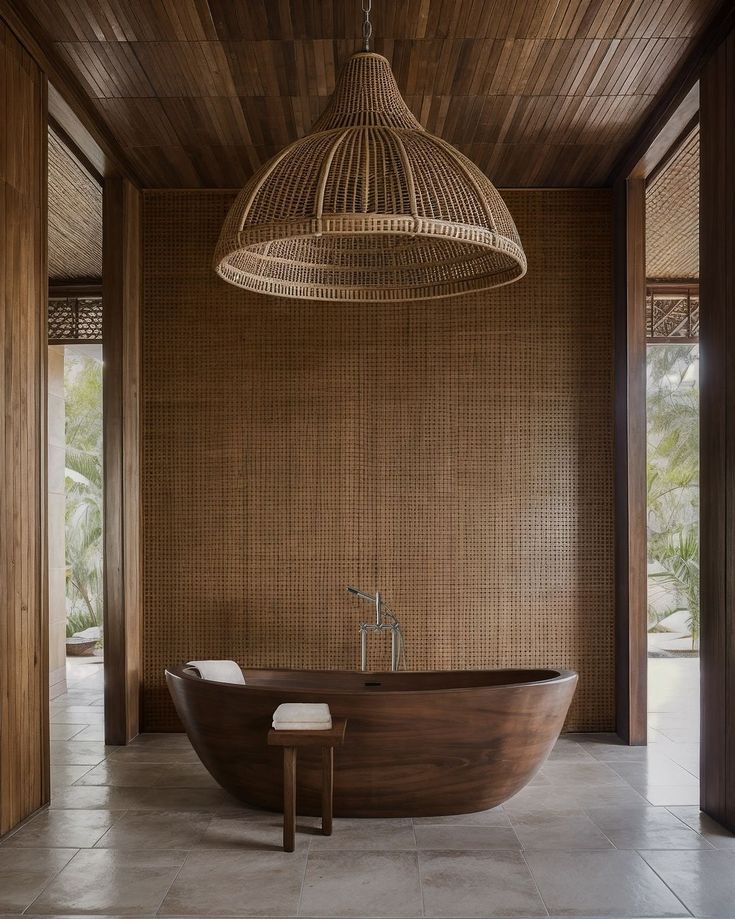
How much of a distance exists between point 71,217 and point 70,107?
1.92 metres

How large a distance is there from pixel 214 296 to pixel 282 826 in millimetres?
3390

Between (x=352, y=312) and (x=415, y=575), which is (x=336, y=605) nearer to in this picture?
(x=415, y=575)

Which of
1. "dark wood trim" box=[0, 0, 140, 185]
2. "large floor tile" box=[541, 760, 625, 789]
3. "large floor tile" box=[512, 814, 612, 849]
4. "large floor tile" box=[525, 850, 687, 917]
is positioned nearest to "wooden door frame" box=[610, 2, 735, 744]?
"large floor tile" box=[541, 760, 625, 789]

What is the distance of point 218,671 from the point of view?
4.71 m

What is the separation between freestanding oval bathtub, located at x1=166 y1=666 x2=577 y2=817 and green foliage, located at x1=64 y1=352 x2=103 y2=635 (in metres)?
8.22

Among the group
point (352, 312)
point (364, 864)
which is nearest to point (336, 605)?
point (352, 312)

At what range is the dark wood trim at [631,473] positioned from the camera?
5.57 meters

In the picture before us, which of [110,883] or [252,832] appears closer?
[110,883]

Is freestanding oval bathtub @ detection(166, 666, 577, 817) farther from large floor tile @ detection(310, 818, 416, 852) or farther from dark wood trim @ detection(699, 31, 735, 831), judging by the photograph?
dark wood trim @ detection(699, 31, 735, 831)

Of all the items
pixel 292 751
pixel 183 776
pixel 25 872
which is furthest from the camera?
pixel 183 776

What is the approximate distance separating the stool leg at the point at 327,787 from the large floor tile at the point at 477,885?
44cm

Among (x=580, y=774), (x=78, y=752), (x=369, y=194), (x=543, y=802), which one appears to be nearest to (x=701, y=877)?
(x=543, y=802)

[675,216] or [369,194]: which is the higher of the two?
[675,216]

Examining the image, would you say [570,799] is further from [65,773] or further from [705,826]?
[65,773]
